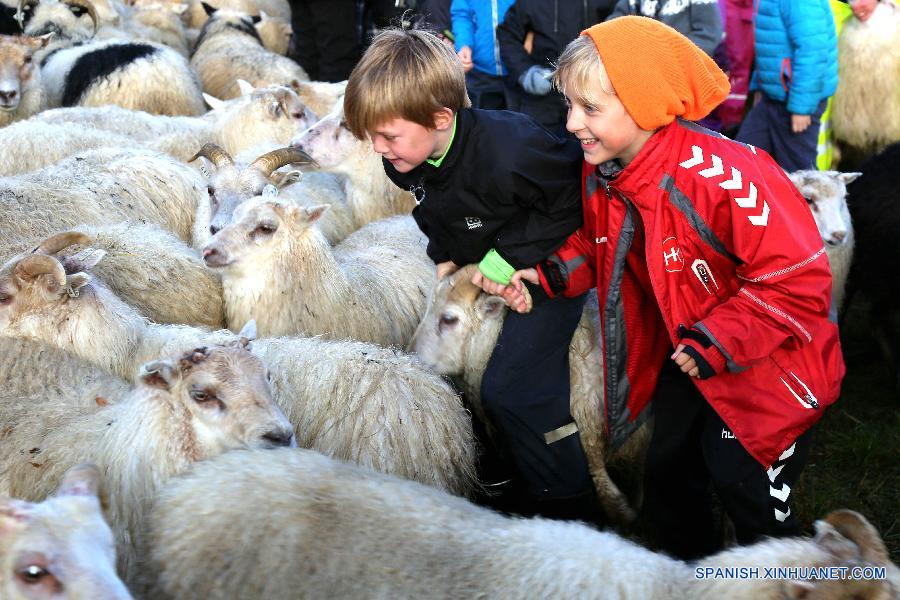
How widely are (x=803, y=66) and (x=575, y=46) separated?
10.0ft

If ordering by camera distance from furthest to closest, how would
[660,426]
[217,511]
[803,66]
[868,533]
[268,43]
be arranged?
[268,43], [803,66], [660,426], [217,511], [868,533]

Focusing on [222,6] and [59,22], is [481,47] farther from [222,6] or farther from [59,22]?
[222,6]

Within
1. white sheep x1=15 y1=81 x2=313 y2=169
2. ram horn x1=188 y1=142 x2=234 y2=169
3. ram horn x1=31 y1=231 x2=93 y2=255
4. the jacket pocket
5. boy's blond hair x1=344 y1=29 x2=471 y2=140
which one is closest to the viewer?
the jacket pocket

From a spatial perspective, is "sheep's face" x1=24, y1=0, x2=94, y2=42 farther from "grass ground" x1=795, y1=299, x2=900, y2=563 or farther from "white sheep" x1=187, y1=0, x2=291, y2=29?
"grass ground" x1=795, y1=299, x2=900, y2=563

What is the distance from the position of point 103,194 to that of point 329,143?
49.5 inches

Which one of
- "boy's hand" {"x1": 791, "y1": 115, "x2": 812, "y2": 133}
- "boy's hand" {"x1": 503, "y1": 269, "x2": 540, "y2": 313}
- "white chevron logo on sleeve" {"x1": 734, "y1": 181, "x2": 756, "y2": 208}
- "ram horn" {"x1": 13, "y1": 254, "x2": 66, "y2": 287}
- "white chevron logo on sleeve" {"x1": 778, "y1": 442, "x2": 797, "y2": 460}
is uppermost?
"white chevron logo on sleeve" {"x1": 734, "y1": 181, "x2": 756, "y2": 208}

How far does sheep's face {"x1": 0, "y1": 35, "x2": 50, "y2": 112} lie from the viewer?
5.94m

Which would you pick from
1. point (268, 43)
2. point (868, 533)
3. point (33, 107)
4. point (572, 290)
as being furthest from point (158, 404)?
point (268, 43)

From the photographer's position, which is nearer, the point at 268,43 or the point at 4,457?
the point at 4,457

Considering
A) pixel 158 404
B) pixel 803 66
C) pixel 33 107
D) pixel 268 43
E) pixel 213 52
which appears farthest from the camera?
pixel 268 43

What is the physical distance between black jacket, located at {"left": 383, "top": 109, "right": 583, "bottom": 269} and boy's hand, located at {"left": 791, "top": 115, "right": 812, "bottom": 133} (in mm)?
2748

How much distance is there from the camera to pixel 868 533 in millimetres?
1832

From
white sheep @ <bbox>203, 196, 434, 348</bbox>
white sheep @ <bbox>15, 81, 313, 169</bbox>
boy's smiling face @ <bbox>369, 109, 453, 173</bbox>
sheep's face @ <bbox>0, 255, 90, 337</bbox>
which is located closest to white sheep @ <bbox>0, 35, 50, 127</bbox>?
white sheep @ <bbox>15, 81, 313, 169</bbox>

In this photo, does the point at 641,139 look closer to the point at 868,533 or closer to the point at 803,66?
the point at 868,533
